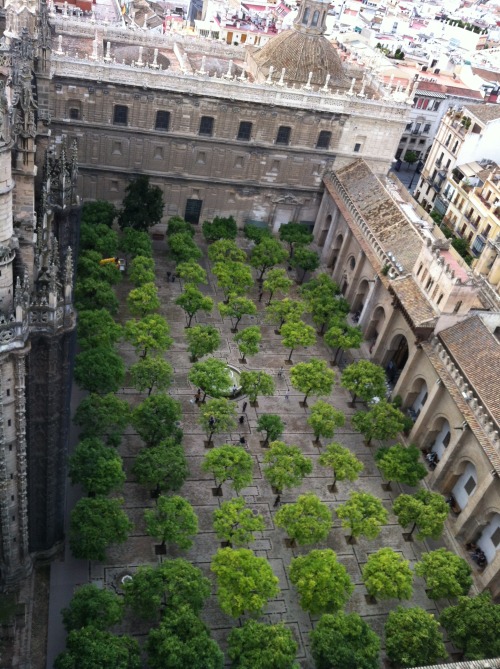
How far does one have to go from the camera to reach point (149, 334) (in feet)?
206

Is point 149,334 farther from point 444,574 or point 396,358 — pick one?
point 444,574

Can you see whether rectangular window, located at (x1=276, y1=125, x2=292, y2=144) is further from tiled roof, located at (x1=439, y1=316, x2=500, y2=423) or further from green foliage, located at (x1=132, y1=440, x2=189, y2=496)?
green foliage, located at (x1=132, y1=440, x2=189, y2=496)

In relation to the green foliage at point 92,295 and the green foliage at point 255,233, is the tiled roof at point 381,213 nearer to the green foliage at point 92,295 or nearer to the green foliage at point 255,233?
the green foliage at point 255,233

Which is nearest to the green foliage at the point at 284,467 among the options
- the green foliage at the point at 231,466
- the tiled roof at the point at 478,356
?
the green foliage at the point at 231,466

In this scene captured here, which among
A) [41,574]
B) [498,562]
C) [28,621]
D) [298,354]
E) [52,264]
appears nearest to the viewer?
[52,264]

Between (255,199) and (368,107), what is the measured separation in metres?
18.4

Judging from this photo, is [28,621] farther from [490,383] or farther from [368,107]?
[368,107]

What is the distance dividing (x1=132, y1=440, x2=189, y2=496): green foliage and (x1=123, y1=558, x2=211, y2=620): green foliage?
8.09 meters

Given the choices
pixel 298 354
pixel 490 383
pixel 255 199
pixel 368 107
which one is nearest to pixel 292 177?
pixel 255 199

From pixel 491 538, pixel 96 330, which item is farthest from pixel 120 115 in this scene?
pixel 491 538

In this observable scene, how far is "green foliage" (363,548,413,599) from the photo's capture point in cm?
4469

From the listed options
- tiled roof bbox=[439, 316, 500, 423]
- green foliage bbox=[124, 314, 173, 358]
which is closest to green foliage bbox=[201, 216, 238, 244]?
green foliage bbox=[124, 314, 173, 358]

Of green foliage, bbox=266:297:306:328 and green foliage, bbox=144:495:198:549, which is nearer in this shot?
green foliage, bbox=144:495:198:549

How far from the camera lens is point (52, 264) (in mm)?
34312
